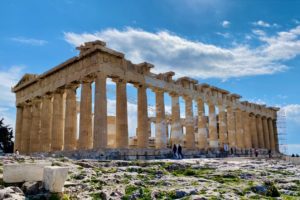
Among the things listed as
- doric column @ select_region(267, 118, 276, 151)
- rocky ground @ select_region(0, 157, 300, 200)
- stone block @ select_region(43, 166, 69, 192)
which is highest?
doric column @ select_region(267, 118, 276, 151)

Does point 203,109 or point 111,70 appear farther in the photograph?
point 203,109

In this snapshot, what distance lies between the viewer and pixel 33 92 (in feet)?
116

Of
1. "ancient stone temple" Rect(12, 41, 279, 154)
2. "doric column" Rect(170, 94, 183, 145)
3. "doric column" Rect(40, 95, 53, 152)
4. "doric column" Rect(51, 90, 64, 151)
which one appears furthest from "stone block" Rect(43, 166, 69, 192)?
"doric column" Rect(170, 94, 183, 145)

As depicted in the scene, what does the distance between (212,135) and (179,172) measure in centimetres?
2433

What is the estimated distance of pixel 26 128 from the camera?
37.1 meters

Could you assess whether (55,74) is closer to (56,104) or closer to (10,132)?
(56,104)

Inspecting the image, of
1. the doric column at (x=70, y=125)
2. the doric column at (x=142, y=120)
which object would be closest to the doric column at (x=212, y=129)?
the doric column at (x=142, y=120)

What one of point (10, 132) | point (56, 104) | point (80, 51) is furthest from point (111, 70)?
point (10, 132)

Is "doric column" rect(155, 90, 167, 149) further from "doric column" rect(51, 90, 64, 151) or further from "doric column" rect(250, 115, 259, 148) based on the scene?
"doric column" rect(250, 115, 259, 148)

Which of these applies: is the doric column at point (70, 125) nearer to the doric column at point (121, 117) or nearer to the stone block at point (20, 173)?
A: the doric column at point (121, 117)

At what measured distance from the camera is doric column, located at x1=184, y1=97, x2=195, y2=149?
115ft

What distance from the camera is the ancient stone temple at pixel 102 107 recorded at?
2656 centimetres

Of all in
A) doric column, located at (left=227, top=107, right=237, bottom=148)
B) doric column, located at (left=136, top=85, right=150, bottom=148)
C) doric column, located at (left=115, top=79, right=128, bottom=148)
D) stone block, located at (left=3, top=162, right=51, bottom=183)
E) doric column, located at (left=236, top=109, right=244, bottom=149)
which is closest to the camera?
stone block, located at (left=3, top=162, right=51, bottom=183)

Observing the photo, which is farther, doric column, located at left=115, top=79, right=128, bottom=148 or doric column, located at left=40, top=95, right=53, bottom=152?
doric column, located at left=40, top=95, right=53, bottom=152
